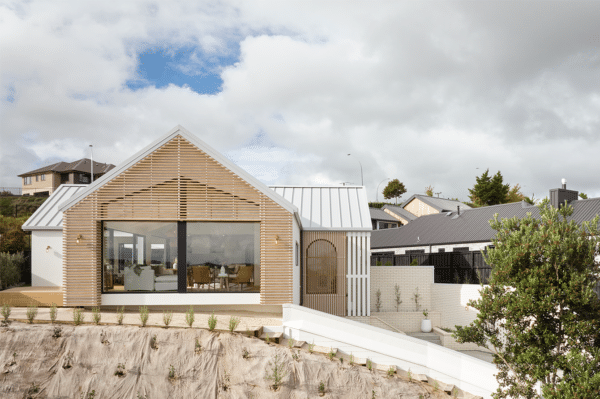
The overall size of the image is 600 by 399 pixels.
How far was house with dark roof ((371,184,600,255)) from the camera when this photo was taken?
22.4 meters

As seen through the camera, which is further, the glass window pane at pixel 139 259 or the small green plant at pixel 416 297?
the small green plant at pixel 416 297

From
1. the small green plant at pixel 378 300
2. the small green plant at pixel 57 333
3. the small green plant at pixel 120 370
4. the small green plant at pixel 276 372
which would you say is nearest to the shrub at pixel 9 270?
the small green plant at pixel 57 333

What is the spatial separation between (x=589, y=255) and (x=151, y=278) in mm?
10811

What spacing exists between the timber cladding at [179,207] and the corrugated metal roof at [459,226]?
14.7 m

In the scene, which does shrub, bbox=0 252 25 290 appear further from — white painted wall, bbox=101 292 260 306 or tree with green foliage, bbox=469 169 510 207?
tree with green foliage, bbox=469 169 510 207

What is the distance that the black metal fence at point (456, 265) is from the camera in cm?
1719

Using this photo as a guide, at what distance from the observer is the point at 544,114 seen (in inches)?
1111

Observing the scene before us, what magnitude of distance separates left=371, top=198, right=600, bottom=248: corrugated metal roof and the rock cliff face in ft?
51.7

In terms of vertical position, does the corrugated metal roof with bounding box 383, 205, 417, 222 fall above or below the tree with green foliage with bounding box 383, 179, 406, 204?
below

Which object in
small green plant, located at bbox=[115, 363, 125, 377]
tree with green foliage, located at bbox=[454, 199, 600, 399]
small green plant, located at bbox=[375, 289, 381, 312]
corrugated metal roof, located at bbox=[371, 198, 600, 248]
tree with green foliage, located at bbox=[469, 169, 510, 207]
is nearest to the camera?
tree with green foliage, located at bbox=[454, 199, 600, 399]

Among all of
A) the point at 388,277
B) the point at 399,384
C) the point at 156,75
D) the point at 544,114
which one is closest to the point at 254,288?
the point at 399,384

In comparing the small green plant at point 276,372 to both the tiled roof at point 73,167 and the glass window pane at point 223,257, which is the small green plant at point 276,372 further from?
the tiled roof at point 73,167

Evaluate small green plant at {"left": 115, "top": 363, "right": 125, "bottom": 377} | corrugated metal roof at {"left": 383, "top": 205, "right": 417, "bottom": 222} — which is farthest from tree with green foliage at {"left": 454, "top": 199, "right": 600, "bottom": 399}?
corrugated metal roof at {"left": 383, "top": 205, "right": 417, "bottom": 222}

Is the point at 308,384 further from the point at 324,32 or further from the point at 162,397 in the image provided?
the point at 324,32
